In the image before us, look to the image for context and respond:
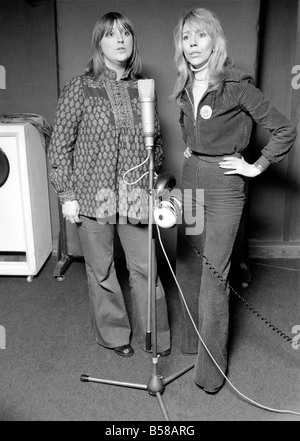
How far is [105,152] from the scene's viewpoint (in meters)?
2.09

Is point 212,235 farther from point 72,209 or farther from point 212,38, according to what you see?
point 212,38

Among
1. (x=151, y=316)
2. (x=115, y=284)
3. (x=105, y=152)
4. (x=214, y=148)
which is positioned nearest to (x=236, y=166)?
(x=214, y=148)

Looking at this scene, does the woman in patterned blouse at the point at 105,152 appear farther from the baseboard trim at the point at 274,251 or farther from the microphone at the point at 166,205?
the baseboard trim at the point at 274,251

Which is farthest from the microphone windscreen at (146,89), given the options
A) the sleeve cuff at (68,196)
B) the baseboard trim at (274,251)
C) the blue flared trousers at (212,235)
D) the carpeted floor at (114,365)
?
the baseboard trim at (274,251)

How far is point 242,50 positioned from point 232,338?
1.59m

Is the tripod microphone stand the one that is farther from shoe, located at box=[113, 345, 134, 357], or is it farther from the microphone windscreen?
shoe, located at box=[113, 345, 134, 357]

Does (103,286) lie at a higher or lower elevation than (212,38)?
lower

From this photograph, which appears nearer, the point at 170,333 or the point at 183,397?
the point at 183,397

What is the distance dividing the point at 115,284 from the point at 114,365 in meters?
0.37

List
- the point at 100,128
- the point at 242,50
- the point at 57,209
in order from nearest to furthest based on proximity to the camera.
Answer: the point at 100,128 → the point at 242,50 → the point at 57,209

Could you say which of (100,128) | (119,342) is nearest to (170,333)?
(119,342)

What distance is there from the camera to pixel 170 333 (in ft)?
8.37

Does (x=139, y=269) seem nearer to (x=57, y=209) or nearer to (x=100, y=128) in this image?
(x=100, y=128)

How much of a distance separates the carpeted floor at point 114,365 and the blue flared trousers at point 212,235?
0.51 feet
